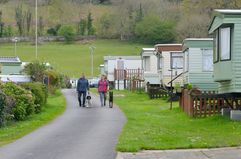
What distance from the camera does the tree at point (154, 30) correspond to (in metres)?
107

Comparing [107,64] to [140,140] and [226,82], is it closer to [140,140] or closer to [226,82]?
[226,82]

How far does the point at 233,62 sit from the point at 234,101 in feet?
7.71

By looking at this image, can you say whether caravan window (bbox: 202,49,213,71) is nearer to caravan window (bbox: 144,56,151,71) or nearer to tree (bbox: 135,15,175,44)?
caravan window (bbox: 144,56,151,71)

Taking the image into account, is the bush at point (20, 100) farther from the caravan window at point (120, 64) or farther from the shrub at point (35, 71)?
the caravan window at point (120, 64)

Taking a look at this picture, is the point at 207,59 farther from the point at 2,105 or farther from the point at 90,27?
the point at 90,27

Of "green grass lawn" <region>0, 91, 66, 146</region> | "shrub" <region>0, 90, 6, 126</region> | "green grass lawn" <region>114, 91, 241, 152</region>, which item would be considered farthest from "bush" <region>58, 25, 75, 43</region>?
"shrub" <region>0, 90, 6, 126</region>

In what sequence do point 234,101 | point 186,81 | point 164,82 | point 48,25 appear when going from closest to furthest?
point 234,101, point 186,81, point 164,82, point 48,25

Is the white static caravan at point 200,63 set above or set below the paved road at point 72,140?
above

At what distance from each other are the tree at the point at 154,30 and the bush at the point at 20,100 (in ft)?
258

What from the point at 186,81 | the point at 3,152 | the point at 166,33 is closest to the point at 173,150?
the point at 3,152

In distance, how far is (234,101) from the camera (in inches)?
907

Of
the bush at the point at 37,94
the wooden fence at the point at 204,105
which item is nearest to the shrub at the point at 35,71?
the bush at the point at 37,94

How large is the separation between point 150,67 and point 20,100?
27162 millimetres

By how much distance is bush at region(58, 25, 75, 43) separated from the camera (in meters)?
126
